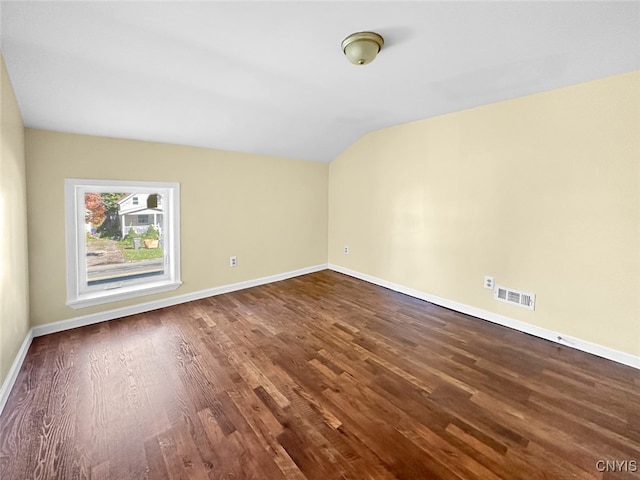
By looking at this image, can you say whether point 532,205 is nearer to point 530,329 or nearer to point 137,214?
point 530,329

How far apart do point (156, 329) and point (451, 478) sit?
8.32 feet

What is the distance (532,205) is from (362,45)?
6.70ft

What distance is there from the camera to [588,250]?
2.19 m

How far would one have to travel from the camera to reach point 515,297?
2.60m

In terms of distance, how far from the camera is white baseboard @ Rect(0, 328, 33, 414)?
1.60m

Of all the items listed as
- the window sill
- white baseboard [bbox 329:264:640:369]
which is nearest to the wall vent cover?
white baseboard [bbox 329:264:640:369]

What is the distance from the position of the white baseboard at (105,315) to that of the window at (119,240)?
135 mm

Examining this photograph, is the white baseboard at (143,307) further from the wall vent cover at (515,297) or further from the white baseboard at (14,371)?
Answer: the wall vent cover at (515,297)

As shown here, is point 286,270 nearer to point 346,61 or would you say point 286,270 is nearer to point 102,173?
point 102,173

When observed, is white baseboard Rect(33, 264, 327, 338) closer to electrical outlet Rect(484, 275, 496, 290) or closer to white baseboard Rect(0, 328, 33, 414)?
white baseboard Rect(0, 328, 33, 414)

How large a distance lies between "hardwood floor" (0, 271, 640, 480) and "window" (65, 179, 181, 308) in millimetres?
448

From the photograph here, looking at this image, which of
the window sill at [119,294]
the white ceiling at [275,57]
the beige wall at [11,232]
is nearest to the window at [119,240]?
the window sill at [119,294]

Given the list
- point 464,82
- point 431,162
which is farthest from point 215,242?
point 464,82

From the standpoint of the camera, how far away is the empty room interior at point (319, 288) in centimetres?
138
